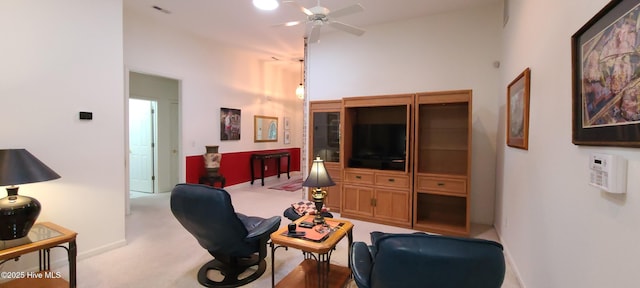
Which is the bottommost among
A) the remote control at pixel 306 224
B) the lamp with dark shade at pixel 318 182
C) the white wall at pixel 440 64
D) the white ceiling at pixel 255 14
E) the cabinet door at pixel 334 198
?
the cabinet door at pixel 334 198

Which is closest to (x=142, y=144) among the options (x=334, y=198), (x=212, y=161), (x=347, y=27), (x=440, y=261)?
(x=212, y=161)

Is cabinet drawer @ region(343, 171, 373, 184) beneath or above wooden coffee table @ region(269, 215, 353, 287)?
above

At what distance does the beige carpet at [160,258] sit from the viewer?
2635mm

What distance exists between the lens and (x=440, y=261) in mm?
1389

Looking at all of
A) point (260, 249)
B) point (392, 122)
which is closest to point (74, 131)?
point (260, 249)

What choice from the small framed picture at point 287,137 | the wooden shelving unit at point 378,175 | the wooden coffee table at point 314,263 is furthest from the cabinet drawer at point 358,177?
the small framed picture at point 287,137

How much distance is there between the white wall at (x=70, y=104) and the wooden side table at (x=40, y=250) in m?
0.26

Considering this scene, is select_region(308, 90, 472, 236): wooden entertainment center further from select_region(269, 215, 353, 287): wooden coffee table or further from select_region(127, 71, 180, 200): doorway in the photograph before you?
select_region(127, 71, 180, 200): doorway

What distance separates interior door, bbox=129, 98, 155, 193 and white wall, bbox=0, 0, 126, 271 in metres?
3.10

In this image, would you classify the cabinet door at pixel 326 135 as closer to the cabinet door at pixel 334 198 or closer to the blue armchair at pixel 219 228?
the cabinet door at pixel 334 198

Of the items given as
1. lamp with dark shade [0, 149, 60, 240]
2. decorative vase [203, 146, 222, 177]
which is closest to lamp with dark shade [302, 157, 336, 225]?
lamp with dark shade [0, 149, 60, 240]

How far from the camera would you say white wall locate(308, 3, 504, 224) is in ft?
13.7

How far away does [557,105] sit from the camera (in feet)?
6.08

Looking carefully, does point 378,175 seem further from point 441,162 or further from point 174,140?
point 174,140
